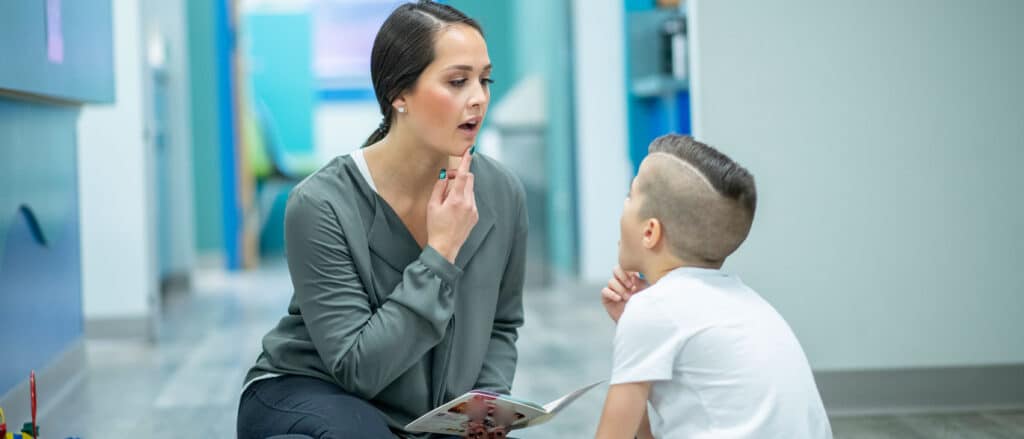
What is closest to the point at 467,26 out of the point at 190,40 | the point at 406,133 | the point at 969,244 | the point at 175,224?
the point at 406,133

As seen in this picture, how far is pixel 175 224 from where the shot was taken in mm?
7129

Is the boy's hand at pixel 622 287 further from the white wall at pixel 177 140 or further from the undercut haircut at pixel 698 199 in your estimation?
the white wall at pixel 177 140

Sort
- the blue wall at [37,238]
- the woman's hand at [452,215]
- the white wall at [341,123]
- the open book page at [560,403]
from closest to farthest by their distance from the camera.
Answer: the open book page at [560,403] < the woman's hand at [452,215] < the blue wall at [37,238] < the white wall at [341,123]

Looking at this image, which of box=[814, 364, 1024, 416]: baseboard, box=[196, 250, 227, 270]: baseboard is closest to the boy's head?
box=[814, 364, 1024, 416]: baseboard

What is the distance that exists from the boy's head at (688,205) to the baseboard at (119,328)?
12.2 ft

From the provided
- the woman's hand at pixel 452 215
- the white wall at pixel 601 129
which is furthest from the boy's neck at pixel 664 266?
the white wall at pixel 601 129

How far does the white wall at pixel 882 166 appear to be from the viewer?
290cm

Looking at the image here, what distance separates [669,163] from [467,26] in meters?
0.43

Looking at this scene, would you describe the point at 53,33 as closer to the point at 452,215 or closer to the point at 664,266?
the point at 452,215

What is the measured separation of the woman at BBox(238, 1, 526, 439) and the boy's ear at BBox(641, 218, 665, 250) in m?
0.30

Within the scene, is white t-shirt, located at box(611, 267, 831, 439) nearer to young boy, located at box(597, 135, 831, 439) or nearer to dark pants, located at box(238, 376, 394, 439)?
young boy, located at box(597, 135, 831, 439)

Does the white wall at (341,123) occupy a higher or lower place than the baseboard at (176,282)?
higher

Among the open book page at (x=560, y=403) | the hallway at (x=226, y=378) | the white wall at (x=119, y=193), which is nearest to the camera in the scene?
the open book page at (x=560, y=403)

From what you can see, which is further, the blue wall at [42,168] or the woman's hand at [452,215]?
the blue wall at [42,168]
